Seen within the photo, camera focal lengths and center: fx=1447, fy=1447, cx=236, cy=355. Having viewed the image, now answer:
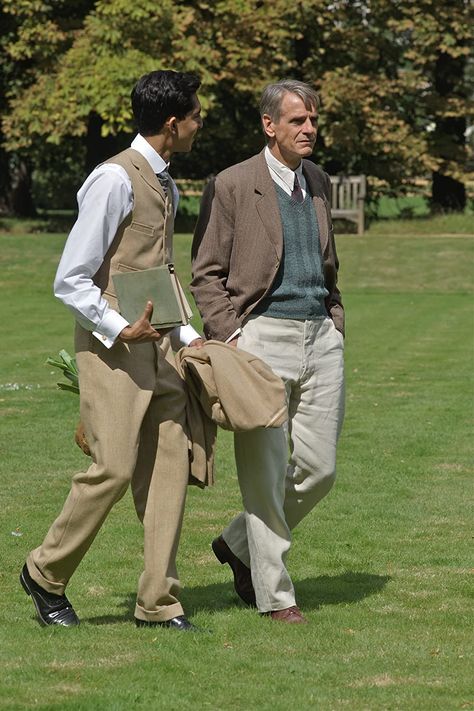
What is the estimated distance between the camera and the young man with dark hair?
218 inches

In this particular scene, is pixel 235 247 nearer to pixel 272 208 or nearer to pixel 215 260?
pixel 215 260

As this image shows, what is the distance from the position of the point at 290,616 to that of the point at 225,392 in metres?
1.04

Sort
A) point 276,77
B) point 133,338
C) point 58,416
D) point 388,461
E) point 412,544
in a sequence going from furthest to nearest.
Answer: point 276,77
point 58,416
point 388,461
point 412,544
point 133,338

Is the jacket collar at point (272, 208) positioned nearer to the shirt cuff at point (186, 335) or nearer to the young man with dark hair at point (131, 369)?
the young man with dark hair at point (131, 369)

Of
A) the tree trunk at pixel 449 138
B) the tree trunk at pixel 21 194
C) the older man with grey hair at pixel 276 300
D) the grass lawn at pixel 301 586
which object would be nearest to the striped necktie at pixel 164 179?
the older man with grey hair at pixel 276 300

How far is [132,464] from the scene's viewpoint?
18.6 feet

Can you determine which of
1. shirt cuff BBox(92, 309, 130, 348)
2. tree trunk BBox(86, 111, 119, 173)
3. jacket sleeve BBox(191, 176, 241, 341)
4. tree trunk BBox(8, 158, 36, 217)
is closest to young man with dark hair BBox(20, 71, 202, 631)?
shirt cuff BBox(92, 309, 130, 348)

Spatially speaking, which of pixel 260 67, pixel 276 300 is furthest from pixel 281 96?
pixel 260 67

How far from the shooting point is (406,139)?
4000cm

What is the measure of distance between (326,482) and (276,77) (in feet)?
113

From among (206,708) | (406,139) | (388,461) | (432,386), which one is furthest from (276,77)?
(206,708)

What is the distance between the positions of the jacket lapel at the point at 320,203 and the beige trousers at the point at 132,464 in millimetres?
874

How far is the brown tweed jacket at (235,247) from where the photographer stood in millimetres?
6000

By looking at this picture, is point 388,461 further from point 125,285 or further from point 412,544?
point 125,285
